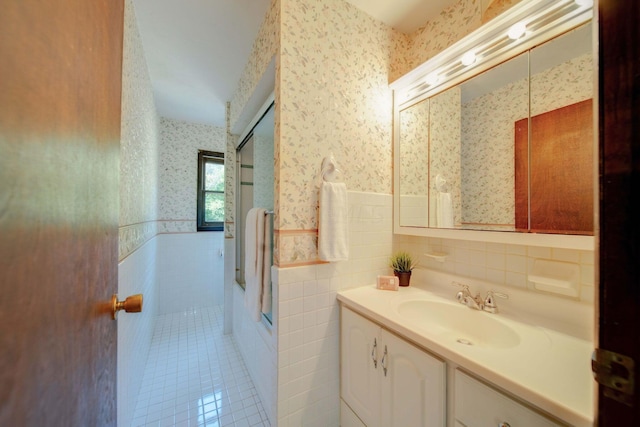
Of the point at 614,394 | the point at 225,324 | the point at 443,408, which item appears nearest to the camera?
the point at 614,394

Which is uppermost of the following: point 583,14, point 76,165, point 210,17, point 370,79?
point 210,17

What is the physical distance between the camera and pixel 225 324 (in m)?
2.41

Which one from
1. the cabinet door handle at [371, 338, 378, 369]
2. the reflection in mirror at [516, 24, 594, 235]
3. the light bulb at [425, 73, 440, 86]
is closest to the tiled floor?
the cabinet door handle at [371, 338, 378, 369]

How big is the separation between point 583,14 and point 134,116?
2.28 meters

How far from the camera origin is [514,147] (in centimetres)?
105

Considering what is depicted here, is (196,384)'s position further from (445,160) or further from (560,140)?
(560,140)

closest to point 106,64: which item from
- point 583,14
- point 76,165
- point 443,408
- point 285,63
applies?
point 76,165

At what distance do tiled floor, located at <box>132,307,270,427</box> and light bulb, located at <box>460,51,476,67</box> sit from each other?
2.34 meters

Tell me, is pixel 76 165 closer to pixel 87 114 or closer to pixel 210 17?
pixel 87 114

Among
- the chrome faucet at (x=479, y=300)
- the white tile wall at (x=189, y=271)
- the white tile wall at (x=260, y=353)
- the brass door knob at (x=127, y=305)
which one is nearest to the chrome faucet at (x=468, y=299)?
the chrome faucet at (x=479, y=300)

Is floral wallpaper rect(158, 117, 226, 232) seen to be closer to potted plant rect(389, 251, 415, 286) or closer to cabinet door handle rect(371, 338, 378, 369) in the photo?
potted plant rect(389, 251, 415, 286)

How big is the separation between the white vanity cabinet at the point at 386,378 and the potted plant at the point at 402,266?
0.44 m

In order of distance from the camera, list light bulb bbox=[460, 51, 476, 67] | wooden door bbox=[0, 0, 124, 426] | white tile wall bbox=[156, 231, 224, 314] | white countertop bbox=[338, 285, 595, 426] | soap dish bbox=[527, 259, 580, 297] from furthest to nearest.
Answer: white tile wall bbox=[156, 231, 224, 314]
light bulb bbox=[460, 51, 476, 67]
soap dish bbox=[527, 259, 580, 297]
white countertop bbox=[338, 285, 595, 426]
wooden door bbox=[0, 0, 124, 426]

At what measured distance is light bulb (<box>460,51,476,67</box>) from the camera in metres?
1.17
